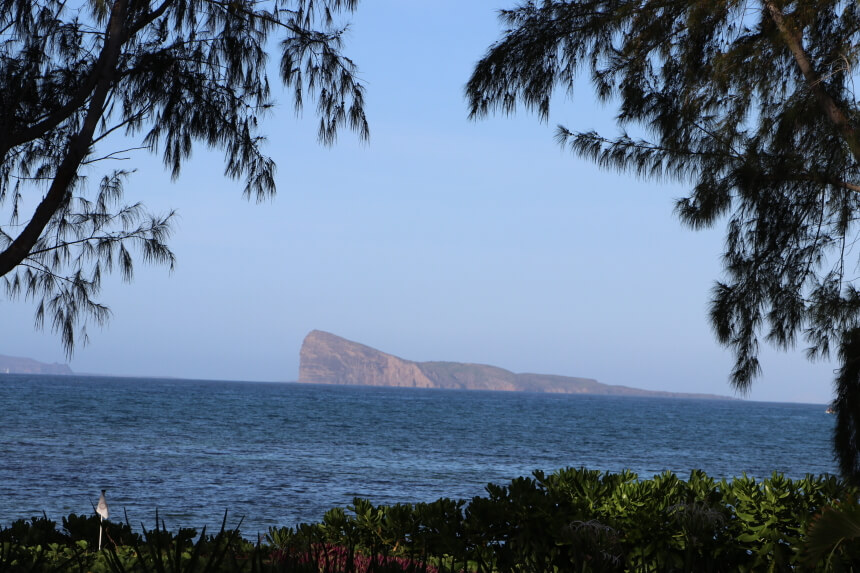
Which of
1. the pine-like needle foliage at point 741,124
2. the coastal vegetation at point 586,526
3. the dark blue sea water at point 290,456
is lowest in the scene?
the dark blue sea water at point 290,456

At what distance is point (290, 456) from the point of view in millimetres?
39156

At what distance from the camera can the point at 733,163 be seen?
8.24 metres

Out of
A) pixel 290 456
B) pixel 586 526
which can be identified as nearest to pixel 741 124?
pixel 586 526

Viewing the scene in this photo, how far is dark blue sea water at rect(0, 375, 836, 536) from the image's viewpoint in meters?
24.3

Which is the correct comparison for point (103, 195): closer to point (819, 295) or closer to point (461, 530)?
point (461, 530)

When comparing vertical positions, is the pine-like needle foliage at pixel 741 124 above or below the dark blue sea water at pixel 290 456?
above

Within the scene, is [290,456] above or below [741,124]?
below

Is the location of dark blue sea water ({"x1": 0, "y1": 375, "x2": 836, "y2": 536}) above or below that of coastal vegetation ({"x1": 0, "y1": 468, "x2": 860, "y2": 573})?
below

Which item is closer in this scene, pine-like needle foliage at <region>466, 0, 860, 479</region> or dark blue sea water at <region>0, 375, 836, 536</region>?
pine-like needle foliage at <region>466, 0, 860, 479</region>

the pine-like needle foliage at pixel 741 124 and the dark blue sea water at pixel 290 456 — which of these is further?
the dark blue sea water at pixel 290 456

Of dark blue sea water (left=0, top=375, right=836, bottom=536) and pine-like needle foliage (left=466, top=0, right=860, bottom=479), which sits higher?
pine-like needle foliage (left=466, top=0, right=860, bottom=479)

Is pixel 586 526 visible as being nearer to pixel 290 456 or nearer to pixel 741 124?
pixel 741 124

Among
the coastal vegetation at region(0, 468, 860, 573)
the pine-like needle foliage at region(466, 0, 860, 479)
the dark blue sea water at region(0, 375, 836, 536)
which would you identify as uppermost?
the pine-like needle foliage at region(466, 0, 860, 479)

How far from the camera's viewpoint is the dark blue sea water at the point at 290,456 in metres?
24.3
